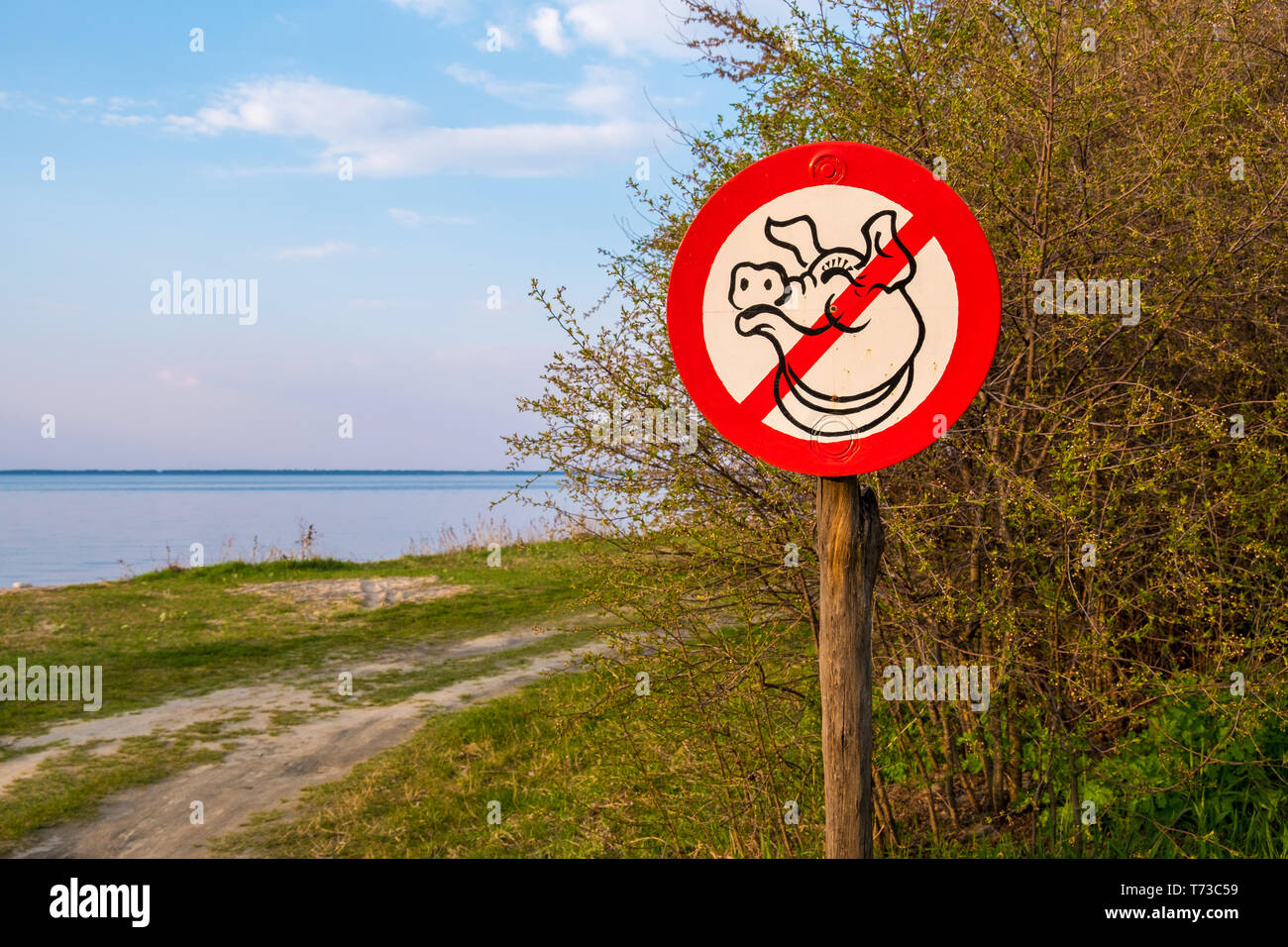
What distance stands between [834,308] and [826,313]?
0.02 m

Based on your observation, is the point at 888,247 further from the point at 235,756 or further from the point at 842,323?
the point at 235,756

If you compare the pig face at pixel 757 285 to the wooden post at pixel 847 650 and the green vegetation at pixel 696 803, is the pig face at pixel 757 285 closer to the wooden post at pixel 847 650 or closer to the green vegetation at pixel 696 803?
the wooden post at pixel 847 650

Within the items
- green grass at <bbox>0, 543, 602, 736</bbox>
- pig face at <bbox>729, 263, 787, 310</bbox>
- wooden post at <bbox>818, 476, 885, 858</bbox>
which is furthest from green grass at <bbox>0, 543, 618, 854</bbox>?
pig face at <bbox>729, 263, 787, 310</bbox>

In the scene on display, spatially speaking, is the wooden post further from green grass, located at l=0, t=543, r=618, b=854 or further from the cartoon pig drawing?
green grass, located at l=0, t=543, r=618, b=854

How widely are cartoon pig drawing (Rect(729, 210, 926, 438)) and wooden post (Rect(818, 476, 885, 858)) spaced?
27 centimetres

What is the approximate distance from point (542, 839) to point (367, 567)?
13216mm

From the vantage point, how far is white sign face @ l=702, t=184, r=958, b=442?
7.96 feet

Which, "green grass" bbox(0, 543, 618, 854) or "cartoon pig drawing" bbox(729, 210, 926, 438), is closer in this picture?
"cartoon pig drawing" bbox(729, 210, 926, 438)

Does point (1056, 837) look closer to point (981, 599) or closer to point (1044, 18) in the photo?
point (981, 599)

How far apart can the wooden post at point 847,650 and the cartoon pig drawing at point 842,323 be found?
269mm

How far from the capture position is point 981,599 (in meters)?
4.29

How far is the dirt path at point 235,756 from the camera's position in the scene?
595 cm

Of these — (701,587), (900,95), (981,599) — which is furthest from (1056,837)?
(900,95)

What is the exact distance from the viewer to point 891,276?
2430 mm
